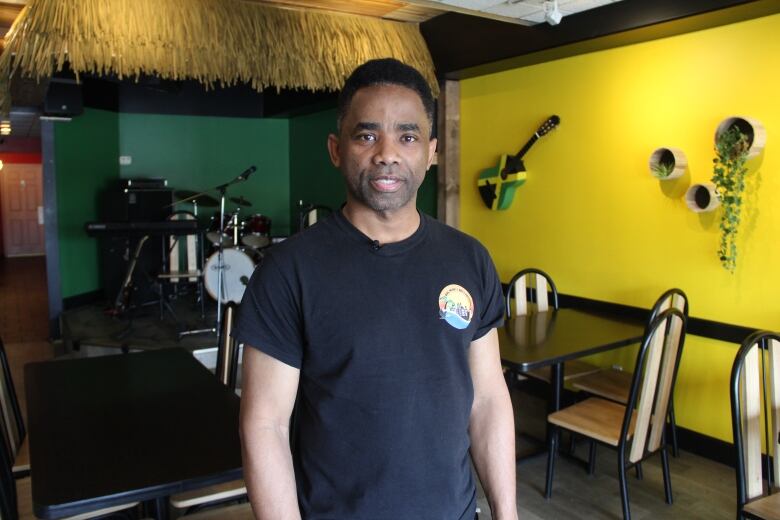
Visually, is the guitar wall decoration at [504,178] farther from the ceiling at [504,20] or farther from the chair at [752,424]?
the chair at [752,424]

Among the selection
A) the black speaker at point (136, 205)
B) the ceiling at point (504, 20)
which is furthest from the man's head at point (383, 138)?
the black speaker at point (136, 205)

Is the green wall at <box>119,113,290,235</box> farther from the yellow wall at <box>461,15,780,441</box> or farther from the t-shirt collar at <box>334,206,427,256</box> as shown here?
the t-shirt collar at <box>334,206,427,256</box>

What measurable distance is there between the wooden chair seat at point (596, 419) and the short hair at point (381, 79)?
204 cm

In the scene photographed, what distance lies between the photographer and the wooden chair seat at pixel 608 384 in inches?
126

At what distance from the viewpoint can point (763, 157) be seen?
10.1 feet

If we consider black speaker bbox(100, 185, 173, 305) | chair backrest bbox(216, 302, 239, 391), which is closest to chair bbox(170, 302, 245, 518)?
chair backrest bbox(216, 302, 239, 391)

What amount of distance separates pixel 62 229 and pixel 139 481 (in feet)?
18.3

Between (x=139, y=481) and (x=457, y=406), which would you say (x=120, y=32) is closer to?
(x=139, y=481)

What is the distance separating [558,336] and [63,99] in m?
4.99

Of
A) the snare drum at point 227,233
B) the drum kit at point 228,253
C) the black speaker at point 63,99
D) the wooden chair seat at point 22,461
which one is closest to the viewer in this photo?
the wooden chair seat at point 22,461

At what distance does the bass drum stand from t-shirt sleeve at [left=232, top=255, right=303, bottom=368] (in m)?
4.83

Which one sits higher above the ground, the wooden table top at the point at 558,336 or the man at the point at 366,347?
the man at the point at 366,347

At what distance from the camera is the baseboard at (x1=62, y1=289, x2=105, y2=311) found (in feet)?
20.9

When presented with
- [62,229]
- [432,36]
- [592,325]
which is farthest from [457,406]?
[62,229]
